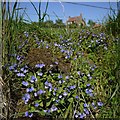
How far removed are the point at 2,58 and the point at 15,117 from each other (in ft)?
1.60

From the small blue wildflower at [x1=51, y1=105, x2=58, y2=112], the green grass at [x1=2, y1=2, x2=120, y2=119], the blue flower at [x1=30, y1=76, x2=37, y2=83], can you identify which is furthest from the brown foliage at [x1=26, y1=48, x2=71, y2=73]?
the small blue wildflower at [x1=51, y1=105, x2=58, y2=112]

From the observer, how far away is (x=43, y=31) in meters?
2.90

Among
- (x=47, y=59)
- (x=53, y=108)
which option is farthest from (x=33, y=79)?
(x=47, y=59)

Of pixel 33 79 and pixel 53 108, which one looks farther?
pixel 33 79

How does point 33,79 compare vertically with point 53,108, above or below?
above

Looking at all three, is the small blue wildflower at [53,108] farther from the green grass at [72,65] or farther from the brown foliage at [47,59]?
the brown foliage at [47,59]

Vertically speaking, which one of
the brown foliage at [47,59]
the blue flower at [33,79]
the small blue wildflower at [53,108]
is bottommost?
the small blue wildflower at [53,108]

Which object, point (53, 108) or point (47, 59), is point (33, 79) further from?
point (47, 59)

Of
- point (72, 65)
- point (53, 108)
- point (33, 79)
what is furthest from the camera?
point (72, 65)

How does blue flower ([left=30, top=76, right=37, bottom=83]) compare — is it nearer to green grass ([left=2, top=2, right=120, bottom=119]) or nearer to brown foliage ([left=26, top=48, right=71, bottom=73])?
green grass ([left=2, top=2, right=120, bottom=119])

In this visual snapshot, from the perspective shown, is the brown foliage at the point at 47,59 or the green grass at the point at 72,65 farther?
the brown foliage at the point at 47,59

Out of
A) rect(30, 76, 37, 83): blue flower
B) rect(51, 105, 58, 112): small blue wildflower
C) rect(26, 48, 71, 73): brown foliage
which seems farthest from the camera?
rect(26, 48, 71, 73): brown foliage

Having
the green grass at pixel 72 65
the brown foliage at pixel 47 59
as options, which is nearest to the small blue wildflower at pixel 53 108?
the green grass at pixel 72 65

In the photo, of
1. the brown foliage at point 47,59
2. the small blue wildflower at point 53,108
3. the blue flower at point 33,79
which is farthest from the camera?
the brown foliage at point 47,59
